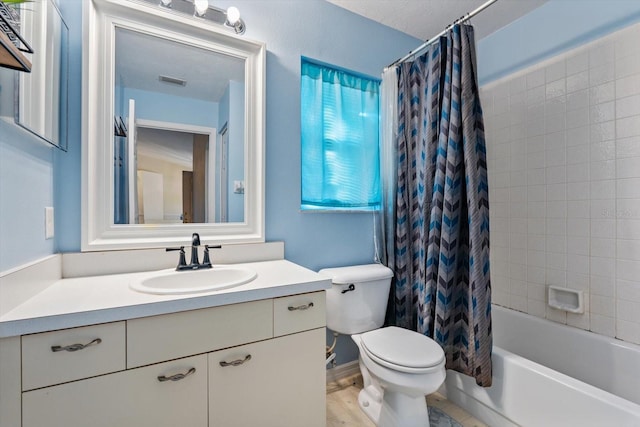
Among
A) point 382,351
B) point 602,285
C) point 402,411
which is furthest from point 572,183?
point 402,411

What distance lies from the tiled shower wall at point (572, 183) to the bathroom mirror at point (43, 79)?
2.54 metres

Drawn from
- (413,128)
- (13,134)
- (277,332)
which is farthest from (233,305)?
(413,128)

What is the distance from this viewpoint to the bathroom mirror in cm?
86

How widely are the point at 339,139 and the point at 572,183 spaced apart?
1.42m

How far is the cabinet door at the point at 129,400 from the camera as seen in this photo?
0.78 meters

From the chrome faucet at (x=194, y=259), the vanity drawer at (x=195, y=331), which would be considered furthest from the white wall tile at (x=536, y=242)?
the chrome faucet at (x=194, y=259)

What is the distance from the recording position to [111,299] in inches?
35.8

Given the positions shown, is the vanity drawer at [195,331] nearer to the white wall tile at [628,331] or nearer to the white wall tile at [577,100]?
the white wall tile at [628,331]

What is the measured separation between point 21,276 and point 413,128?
191 cm

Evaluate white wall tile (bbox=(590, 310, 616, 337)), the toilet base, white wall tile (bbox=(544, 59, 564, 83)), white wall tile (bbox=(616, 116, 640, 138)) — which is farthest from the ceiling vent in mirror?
white wall tile (bbox=(590, 310, 616, 337))

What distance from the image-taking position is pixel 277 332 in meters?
1.10

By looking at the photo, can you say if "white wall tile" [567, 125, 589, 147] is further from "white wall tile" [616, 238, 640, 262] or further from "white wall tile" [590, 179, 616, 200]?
"white wall tile" [616, 238, 640, 262]

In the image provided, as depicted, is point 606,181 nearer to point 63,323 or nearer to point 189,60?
point 189,60

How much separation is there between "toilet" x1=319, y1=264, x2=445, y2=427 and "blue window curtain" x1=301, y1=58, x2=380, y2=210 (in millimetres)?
478
